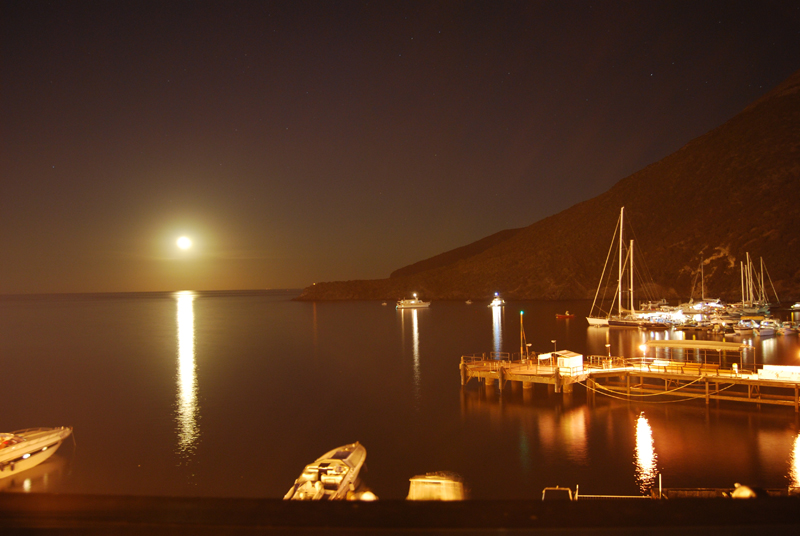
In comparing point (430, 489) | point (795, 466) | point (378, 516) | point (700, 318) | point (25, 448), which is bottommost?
point (795, 466)

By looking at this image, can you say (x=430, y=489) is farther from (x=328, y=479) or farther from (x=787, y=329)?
(x=787, y=329)

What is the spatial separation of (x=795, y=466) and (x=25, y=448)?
35561 millimetres

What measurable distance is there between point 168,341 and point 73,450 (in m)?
65.2

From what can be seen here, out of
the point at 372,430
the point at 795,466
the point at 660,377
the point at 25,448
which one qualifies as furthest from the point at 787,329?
the point at 25,448

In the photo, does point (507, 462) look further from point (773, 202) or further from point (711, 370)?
point (773, 202)

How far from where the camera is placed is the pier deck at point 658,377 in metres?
30.5

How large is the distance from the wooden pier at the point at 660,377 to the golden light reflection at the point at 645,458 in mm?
4278

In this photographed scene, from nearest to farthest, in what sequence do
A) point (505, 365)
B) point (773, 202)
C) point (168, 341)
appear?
point (505, 365), point (168, 341), point (773, 202)

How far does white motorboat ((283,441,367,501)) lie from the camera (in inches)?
744

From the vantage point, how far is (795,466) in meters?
23.2

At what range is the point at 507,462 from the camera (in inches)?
1001

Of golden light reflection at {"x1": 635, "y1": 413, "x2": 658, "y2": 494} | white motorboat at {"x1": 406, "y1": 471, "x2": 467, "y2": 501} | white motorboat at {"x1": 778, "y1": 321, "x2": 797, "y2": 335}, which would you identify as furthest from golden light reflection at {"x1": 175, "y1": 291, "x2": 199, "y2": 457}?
white motorboat at {"x1": 778, "y1": 321, "x2": 797, "y2": 335}

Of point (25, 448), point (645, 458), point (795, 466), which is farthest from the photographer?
point (25, 448)

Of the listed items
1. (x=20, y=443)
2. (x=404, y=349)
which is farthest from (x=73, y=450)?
(x=404, y=349)
